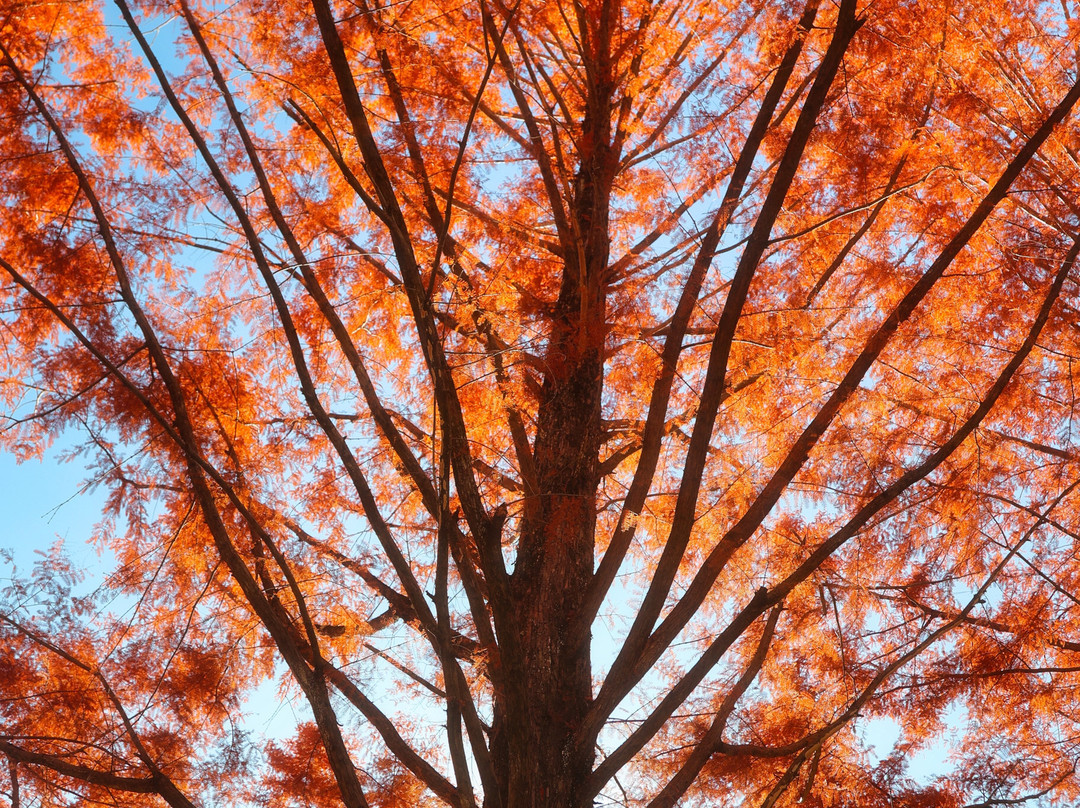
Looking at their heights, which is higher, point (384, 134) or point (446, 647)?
point (384, 134)

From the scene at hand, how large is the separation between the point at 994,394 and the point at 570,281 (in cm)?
225

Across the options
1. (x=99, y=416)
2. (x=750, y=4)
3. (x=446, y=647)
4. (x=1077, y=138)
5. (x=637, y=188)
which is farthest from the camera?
(x=1077, y=138)

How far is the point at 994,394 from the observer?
2.91 meters

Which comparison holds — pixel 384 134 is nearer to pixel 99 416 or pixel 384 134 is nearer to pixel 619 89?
pixel 619 89

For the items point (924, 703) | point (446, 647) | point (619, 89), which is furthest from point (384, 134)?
point (924, 703)

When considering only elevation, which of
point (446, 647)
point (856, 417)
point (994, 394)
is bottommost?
point (446, 647)

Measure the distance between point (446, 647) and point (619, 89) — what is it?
4237 mm

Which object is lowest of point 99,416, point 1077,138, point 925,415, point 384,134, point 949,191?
point 99,416

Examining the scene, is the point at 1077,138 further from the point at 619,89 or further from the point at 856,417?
the point at 619,89

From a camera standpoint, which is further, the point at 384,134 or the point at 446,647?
the point at 384,134

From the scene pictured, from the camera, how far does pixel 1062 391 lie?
20.1ft

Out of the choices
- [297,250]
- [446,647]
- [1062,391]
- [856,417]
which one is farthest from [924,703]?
[297,250]

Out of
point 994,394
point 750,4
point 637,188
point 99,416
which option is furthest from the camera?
point 637,188

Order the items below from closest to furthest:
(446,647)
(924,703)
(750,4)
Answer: (446,647), (750,4), (924,703)
